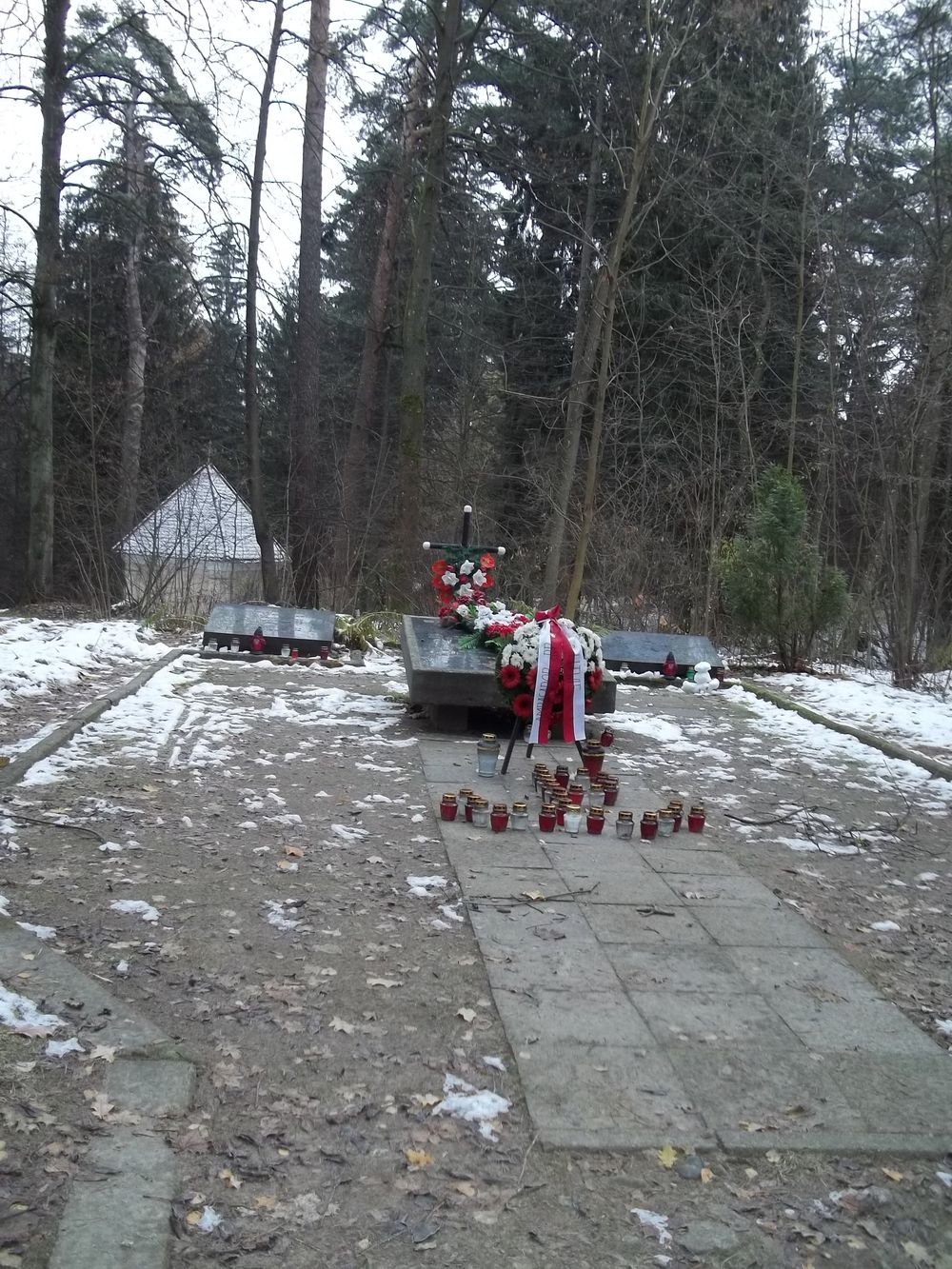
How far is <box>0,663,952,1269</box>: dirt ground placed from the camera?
262 cm

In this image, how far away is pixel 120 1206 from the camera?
2.55 metres

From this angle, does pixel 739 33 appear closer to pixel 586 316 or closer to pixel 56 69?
pixel 586 316

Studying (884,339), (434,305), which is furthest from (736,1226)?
(434,305)

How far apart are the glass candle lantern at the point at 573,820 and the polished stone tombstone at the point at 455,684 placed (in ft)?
6.63

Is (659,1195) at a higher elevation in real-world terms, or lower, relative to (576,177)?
lower

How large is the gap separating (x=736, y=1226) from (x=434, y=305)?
70.2 ft

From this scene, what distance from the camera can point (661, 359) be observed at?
781 inches

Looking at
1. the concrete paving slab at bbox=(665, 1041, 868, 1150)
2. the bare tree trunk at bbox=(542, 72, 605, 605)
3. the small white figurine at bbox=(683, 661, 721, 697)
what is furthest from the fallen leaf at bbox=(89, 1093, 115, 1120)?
the bare tree trunk at bbox=(542, 72, 605, 605)

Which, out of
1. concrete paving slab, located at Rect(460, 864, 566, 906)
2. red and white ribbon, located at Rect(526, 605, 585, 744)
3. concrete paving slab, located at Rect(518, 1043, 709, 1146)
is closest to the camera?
concrete paving slab, located at Rect(518, 1043, 709, 1146)

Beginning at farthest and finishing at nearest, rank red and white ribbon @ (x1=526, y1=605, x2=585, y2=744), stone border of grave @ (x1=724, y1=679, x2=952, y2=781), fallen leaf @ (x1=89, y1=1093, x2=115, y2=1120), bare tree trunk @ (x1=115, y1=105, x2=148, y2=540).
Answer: bare tree trunk @ (x1=115, y1=105, x2=148, y2=540), stone border of grave @ (x1=724, y1=679, x2=952, y2=781), red and white ribbon @ (x1=526, y1=605, x2=585, y2=744), fallen leaf @ (x1=89, y1=1093, x2=115, y2=1120)

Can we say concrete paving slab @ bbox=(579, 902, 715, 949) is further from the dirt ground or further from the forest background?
the forest background

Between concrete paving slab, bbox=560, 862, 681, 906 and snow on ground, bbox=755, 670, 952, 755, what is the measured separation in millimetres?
4459

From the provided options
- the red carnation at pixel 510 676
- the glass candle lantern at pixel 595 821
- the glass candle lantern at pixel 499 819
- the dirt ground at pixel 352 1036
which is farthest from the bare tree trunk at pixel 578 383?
the glass candle lantern at pixel 499 819

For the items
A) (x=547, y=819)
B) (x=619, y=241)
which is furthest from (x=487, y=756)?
(x=619, y=241)
